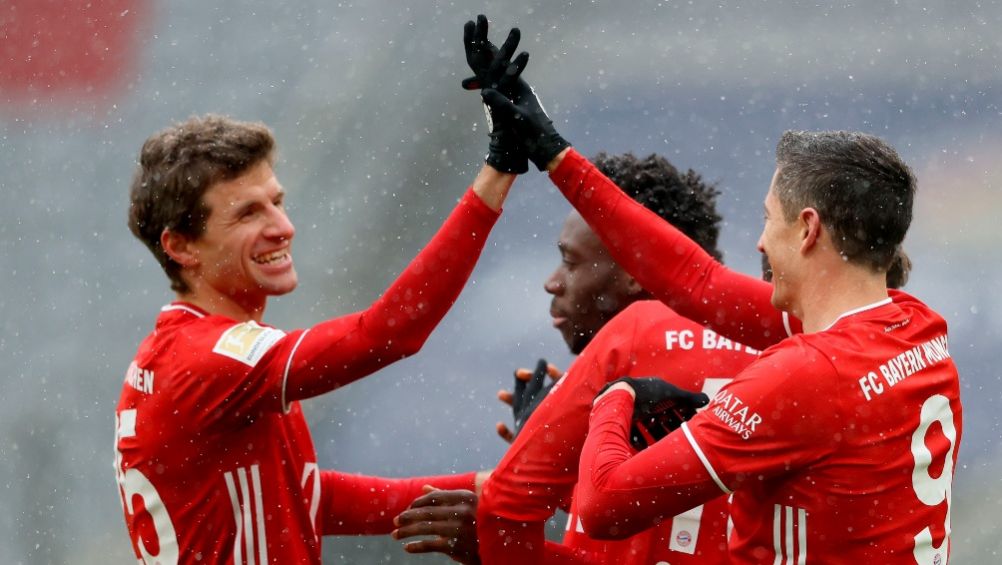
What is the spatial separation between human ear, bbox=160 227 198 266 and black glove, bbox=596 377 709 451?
4.16 feet

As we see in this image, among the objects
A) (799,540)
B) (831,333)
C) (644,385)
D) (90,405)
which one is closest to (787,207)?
(831,333)

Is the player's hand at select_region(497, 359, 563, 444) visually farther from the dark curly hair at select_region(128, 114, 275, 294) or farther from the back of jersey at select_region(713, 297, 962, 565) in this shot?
the back of jersey at select_region(713, 297, 962, 565)

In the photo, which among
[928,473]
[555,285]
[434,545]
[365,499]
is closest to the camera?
[928,473]

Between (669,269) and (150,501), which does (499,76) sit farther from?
(150,501)

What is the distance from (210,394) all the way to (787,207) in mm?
1534

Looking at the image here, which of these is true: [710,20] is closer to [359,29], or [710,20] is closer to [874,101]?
[874,101]

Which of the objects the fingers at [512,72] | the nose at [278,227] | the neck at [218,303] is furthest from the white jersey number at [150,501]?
the fingers at [512,72]

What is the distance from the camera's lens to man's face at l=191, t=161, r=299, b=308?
3611 millimetres

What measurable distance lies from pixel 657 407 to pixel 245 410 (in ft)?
3.50

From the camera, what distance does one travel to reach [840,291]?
297 centimetres

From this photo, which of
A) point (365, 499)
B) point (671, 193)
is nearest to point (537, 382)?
point (671, 193)

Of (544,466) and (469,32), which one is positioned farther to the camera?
(544,466)

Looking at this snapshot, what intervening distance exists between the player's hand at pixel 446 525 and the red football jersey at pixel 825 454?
0.90m

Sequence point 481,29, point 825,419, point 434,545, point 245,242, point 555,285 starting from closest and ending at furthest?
1. point 825,419
2. point 481,29
3. point 245,242
4. point 434,545
5. point 555,285
